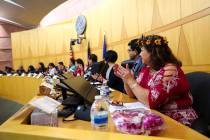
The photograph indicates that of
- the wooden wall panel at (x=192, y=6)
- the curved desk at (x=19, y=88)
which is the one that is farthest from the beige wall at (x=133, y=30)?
the curved desk at (x=19, y=88)

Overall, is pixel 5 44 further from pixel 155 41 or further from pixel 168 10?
pixel 155 41

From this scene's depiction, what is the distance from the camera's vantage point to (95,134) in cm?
103

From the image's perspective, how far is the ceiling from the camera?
9.46 metres

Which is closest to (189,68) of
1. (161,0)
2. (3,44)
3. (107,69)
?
(107,69)

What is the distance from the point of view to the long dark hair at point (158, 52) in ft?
6.61

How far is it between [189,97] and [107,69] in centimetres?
181

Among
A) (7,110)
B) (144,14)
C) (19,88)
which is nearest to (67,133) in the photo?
(144,14)

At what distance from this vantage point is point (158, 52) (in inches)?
80.5

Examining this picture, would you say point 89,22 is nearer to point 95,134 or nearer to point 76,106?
point 76,106

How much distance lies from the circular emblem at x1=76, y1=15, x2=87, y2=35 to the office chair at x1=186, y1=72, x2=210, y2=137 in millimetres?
6935

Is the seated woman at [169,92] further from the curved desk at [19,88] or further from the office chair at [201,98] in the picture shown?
the curved desk at [19,88]

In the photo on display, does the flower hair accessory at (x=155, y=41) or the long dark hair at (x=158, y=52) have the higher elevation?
the flower hair accessory at (x=155, y=41)

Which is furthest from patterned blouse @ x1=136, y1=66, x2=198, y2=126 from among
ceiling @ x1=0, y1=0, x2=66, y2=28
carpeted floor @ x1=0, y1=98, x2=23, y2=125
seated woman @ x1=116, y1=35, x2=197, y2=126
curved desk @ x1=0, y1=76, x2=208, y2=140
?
ceiling @ x1=0, y1=0, x2=66, y2=28

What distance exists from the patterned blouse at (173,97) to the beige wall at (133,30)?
1.12m
